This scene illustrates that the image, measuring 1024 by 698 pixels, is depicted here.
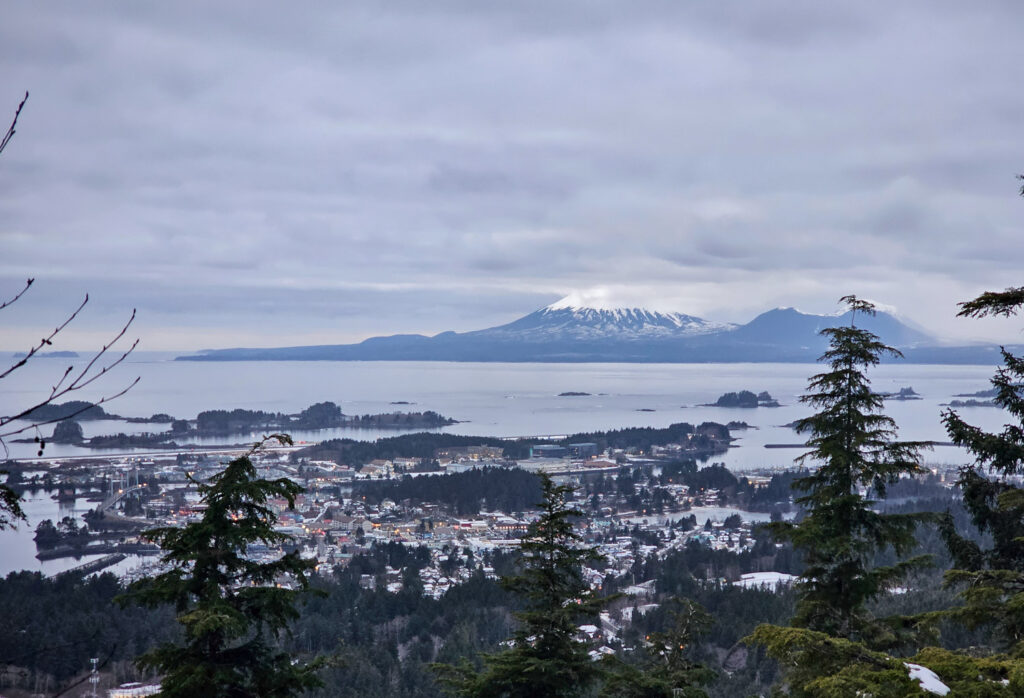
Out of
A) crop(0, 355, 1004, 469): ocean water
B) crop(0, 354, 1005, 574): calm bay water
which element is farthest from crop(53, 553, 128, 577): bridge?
crop(0, 355, 1004, 469): ocean water

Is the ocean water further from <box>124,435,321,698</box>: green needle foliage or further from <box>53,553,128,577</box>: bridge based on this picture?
<box>124,435,321,698</box>: green needle foliage

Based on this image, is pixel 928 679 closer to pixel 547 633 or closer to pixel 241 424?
pixel 547 633

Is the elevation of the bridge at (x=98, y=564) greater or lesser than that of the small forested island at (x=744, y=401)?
lesser

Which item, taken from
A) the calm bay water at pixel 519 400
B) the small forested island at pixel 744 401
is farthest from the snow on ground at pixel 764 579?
the small forested island at pixel 744 401

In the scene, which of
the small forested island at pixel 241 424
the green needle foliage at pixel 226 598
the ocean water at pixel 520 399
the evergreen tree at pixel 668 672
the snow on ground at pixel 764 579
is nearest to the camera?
the green needle foliage at pixel 226 598

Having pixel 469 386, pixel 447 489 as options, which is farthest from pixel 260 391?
pixel 447 489

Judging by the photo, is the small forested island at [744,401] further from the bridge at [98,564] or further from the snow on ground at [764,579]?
the bridge at [98,564]
